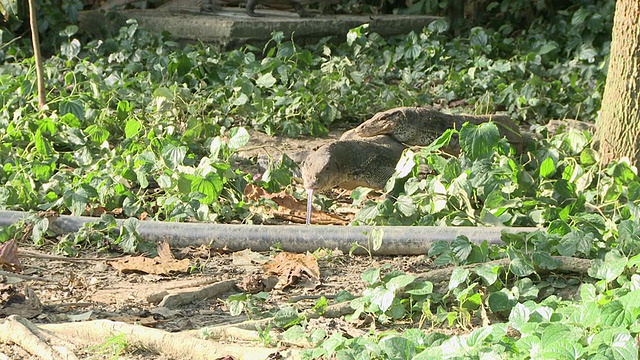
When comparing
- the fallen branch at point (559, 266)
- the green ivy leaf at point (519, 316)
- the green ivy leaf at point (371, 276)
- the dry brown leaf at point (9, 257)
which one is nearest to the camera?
the green ivy leaf at point (519, 316)

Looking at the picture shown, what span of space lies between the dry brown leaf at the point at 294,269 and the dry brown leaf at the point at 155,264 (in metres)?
0.41

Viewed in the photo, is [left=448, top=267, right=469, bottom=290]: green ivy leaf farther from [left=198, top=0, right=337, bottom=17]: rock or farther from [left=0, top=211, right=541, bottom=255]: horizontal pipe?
[left=198, top=0, right=337, bottom=17]: rock

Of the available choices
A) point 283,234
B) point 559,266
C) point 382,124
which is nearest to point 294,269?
point 283,234

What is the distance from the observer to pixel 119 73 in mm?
8000

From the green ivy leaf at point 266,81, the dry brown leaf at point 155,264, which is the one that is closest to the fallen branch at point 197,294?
the dry brown leaf at point 155,264

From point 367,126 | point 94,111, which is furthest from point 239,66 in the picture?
point 367,126

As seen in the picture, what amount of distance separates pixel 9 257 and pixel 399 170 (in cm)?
→ 194

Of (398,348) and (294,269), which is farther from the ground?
(398,348)

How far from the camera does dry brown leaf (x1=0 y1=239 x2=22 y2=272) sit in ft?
14.2

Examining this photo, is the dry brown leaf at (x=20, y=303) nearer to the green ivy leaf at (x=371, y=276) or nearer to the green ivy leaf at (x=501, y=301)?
the green ivy leaf at (x=371, y=276)

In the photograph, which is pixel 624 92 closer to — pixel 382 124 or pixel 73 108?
pixel 382 124

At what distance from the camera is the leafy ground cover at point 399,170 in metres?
3.43

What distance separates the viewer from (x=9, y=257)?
4.36 metres

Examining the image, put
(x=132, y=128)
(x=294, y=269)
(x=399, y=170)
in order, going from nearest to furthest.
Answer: (x=294, y=269) < (x=399, y=170) < (x=132, y=128)
